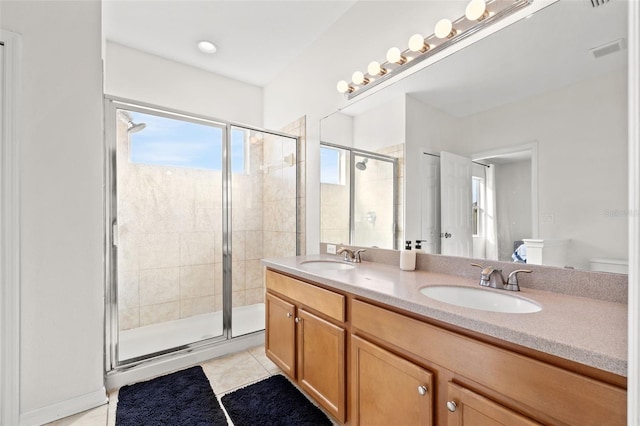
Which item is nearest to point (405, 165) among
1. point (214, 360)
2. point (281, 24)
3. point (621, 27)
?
point (621, 27)

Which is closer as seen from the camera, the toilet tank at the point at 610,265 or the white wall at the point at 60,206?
the toilet tank at the point at 610,265

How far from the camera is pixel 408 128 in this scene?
1807 millimetres

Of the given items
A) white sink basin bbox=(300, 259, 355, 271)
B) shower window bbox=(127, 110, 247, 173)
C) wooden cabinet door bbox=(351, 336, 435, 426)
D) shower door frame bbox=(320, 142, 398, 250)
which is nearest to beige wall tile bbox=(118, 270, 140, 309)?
shower window bbox=(127, 110, 247, 173)

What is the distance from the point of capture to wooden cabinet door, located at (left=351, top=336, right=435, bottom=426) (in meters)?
1.03

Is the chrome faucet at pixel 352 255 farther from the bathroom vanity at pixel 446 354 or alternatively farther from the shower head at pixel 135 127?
the shower head at pixel 135 127

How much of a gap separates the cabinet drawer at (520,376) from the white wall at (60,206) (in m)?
1.79

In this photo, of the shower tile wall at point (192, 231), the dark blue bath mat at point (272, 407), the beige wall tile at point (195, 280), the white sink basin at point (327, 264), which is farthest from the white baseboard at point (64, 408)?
the white sink basin at point (327, 264)

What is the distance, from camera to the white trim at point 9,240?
1500 millimetres

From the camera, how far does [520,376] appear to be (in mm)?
791

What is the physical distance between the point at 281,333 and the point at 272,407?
406 mm

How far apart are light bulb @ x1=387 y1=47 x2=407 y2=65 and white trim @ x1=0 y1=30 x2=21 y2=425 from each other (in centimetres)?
205

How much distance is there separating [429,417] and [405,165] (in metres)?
1.31

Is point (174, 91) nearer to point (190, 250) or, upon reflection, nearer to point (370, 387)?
point (190, 250)

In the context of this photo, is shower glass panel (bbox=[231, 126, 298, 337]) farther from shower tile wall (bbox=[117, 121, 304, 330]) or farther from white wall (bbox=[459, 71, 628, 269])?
white wall (bbox=[459, 71, 628, 269])
